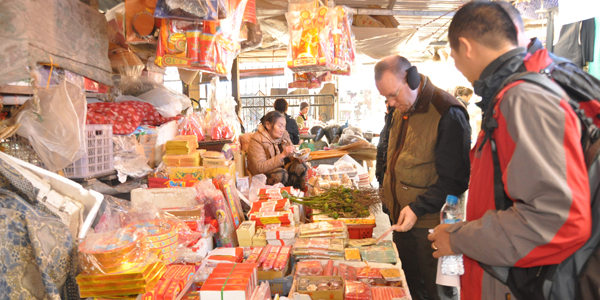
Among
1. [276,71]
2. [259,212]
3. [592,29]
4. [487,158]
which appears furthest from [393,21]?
[276,71]

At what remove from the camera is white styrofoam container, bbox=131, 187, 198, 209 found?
264cm

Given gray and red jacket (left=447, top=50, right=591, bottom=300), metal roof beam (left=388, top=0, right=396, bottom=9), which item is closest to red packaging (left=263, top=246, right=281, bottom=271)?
gray and red jacket (left=447, top=50, right=591, bottom=300)

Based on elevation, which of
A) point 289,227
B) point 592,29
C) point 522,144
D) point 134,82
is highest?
point 592,29

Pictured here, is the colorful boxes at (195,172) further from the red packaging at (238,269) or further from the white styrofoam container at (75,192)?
the red packaging at (238,269)

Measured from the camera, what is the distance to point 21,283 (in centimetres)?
153

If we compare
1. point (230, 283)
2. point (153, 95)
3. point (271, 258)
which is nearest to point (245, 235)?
point (271, 258)

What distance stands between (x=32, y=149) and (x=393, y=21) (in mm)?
4968

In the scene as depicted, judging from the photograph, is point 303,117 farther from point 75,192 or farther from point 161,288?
point 161,288

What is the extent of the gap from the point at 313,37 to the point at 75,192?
107 inches

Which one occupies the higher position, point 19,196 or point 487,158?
point 487,158

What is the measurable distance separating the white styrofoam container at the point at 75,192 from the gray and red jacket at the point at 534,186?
1.85m

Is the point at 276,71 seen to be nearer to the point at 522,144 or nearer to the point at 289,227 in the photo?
the point at 289,227

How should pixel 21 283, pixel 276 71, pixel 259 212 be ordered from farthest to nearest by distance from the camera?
pixel 276 71 → pixel 259 212 → pixel 21 283

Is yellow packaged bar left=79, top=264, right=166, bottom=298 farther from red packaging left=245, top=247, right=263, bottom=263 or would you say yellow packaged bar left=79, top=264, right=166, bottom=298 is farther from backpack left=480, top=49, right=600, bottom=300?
backpack left=480, top=49, right=600, bottom=300
